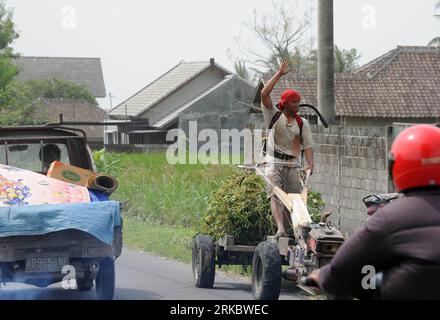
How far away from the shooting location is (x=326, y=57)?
56.9ft

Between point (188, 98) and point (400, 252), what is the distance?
2672 inches

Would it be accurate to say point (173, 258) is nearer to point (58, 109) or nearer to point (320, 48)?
point (320, 48)

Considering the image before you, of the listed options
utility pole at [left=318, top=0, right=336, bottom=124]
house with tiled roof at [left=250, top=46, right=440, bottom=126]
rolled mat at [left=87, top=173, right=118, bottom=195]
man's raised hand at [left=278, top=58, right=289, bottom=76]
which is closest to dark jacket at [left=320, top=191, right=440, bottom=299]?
man's raised hand at [left=278, top=58, right=289, bottom=76]

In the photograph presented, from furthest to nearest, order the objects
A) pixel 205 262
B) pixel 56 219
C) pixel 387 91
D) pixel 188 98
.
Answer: pixel 188 98, pixel 387 91, pixel 205 262, pixel 56 219

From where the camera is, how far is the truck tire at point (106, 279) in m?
11.6

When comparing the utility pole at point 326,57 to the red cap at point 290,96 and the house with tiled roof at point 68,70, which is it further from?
the house with tiled roof at point 68,70

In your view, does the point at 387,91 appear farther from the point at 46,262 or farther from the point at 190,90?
the point at 46,262

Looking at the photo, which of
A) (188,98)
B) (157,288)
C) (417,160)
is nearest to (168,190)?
(157,288)

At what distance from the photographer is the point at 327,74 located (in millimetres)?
17609

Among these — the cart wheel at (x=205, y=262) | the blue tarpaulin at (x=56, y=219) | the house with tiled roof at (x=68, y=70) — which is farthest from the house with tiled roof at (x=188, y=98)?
the blue tarpaulin at (x=56, y=219)

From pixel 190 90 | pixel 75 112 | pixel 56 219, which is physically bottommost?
pixel 56 219

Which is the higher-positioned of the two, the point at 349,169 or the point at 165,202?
the point at 349,169

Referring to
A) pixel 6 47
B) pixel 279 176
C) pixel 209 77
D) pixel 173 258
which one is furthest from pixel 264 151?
pixel 209 77

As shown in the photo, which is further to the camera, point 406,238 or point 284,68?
point 284,68
